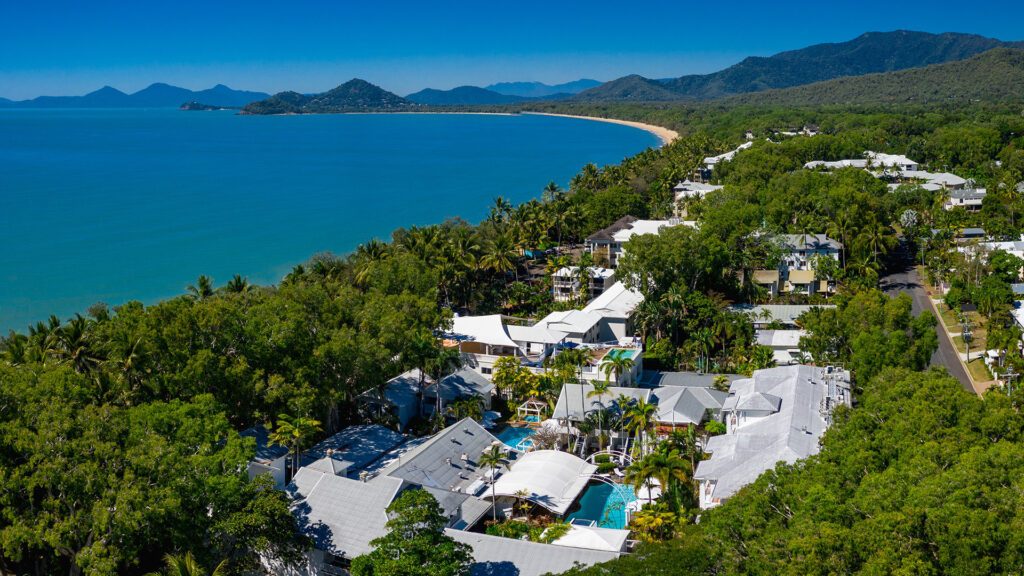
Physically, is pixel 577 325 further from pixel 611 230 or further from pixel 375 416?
pixel 611 230

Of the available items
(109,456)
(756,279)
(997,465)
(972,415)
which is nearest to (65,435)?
(109,456)

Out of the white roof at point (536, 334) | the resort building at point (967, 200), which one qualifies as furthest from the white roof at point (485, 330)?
the resort building at point (967, 200)

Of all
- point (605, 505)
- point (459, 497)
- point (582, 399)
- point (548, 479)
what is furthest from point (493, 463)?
point (582, 399)

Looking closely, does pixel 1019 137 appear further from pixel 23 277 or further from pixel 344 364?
pixel 23 277

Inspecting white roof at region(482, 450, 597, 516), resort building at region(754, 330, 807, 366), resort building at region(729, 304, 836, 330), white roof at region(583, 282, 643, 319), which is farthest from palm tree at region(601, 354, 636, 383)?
resort building at region(729, 304, 836, 330)

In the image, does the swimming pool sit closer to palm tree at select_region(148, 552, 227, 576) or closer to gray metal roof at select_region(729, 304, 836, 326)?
palm tree at select_region(148, 552, 227, 576)

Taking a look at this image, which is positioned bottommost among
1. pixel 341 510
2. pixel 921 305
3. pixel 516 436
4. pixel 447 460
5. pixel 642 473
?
pixel 921 305
